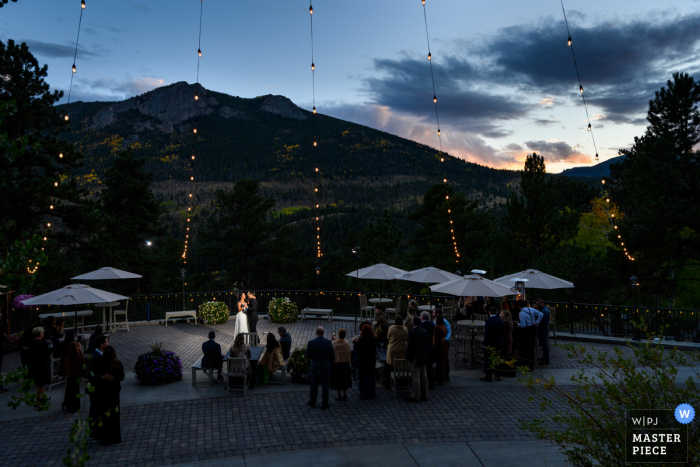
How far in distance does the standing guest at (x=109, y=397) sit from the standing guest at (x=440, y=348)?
21.1ft

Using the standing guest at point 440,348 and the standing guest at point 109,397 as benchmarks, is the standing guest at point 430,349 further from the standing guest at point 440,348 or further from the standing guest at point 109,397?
the standing guest at point 109,397

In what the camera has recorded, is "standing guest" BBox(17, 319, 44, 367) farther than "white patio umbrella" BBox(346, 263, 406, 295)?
No

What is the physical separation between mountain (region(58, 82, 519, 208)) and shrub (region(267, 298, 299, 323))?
242 ft

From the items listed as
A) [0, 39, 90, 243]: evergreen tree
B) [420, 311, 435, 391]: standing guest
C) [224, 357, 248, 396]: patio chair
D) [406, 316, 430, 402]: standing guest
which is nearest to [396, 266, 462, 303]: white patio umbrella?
[420, 311, 435, 391]: standing guest

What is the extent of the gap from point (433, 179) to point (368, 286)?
2137 inches

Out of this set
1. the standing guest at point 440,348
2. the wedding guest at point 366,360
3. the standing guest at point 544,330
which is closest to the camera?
the wedding guest at point 366,360

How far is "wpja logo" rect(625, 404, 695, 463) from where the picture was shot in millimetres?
3684

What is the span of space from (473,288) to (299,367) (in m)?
4.97

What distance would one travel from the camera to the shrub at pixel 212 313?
1780 centimetres

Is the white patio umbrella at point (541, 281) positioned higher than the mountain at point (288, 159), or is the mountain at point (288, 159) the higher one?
the mountain at point (288, 159)

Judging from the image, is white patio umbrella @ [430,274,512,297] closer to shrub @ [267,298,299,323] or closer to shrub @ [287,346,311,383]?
shrub @ [287,346,311,383]

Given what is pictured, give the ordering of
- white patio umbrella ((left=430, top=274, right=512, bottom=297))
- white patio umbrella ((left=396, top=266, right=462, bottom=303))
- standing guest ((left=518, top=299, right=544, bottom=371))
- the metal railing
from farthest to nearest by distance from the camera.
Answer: white patio umbrella ((left=396, top=266, right=462, bottom=303)), the metal railing, white patio umbrella ((left=430, top=274, right=512, bottom=297)), standing guest ((left=518, top=299, right=544, bottom=371))

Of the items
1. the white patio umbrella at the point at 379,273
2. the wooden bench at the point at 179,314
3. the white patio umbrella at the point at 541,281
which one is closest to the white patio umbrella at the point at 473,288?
the white patio umbrella at the point at 541,281

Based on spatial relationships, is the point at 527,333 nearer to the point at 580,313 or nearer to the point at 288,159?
the point at 580,313
